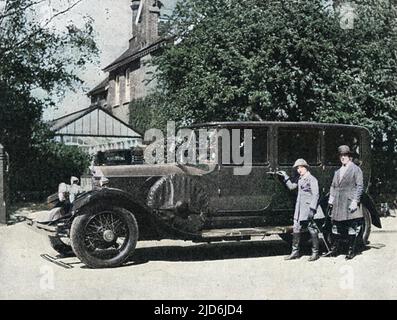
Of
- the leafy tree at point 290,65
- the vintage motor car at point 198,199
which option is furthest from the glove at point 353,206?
the leafy tree at point 290,65

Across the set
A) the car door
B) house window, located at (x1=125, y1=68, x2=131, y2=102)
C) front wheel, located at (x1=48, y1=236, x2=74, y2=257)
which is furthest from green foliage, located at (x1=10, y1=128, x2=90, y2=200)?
house window, located at (x1=125, y1=68, x2=131, y2=102)

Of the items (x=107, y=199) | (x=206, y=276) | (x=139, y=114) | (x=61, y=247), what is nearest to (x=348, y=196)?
(x=206, y=276)

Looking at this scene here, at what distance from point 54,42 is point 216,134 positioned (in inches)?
441

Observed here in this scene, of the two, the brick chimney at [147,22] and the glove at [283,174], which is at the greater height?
the brick chimney at [147,22]

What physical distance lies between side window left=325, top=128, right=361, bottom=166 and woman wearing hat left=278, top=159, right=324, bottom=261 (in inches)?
25.0

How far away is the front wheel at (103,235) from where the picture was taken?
22.6 ft

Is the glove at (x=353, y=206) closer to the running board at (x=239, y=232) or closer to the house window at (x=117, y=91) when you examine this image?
the running board at (x=239, y=232)

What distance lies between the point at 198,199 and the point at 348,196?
2292 millimetres

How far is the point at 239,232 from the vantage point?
24.6ft

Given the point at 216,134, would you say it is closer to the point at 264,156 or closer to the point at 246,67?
the point at 264,156

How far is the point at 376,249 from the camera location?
355 inches

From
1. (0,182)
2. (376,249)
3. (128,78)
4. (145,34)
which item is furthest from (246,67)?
(128,78)

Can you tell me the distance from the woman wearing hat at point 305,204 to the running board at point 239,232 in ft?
0.90

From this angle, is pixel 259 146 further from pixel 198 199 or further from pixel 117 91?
pixel 117 91
